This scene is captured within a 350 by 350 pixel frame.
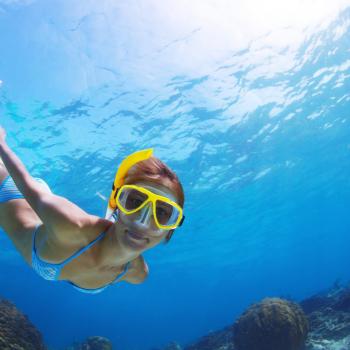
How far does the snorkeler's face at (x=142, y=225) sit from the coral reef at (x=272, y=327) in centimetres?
651

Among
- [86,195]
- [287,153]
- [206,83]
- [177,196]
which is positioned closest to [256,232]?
[287,153]

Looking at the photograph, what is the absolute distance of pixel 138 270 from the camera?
5.13 meters

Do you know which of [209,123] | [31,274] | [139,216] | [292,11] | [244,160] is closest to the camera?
[139,216]

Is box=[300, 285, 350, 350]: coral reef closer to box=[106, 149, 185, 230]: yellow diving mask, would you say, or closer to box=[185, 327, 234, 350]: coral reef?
box=[185, 327, 234, 350]: coral reef

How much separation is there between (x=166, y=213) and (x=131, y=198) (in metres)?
0.43

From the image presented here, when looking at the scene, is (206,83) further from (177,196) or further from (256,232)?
(256,232)

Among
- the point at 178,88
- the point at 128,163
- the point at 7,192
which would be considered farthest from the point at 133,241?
the point at 178,88

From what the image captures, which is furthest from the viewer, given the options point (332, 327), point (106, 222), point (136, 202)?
point (332, 327)

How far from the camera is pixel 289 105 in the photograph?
22.7 m

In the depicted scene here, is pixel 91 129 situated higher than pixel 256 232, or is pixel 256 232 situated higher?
pixel 256 232

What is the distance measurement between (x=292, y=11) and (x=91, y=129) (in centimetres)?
1217

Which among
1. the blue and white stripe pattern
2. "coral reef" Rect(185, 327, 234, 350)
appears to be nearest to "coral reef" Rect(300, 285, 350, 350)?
"coral reef" Rect(185, 327, 234, 350)

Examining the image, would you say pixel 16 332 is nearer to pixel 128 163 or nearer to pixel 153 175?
pixel 128 163

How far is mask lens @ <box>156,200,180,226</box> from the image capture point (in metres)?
3.78
